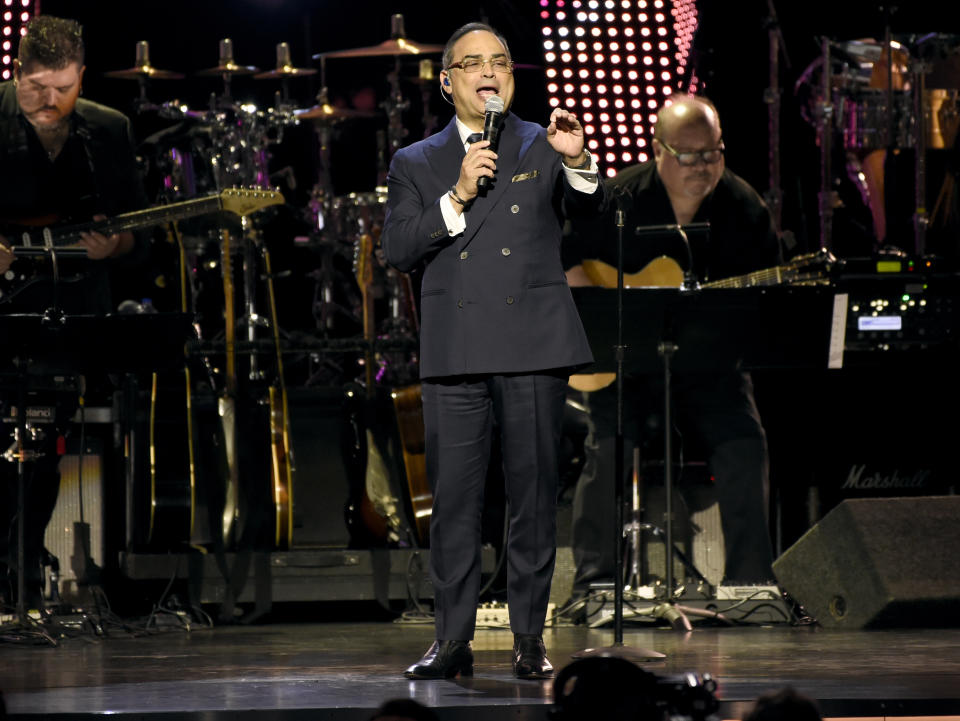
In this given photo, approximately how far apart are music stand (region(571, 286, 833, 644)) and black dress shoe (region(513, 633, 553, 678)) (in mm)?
1621

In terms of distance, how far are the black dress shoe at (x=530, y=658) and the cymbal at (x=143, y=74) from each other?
6125 millimetres

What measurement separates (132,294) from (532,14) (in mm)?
3109

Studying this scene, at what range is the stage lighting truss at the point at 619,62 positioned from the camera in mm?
9523

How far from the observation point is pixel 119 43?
1032 cm

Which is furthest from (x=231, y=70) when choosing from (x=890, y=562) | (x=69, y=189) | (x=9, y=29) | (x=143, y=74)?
(x=890, y=562)

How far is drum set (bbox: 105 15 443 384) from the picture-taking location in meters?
9.25

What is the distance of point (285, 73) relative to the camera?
981 centimetres

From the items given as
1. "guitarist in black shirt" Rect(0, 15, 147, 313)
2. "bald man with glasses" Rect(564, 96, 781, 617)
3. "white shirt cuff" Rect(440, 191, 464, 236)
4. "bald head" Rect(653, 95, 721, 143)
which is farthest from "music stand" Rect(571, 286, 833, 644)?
"guitarist in black shirt" Rect(0, 15, 147, 313)

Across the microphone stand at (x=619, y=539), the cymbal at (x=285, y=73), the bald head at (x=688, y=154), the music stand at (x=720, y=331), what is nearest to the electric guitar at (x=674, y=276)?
the music stand at (x=720, y=331)

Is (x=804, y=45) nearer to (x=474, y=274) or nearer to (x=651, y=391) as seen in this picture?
(x=651, y=391)

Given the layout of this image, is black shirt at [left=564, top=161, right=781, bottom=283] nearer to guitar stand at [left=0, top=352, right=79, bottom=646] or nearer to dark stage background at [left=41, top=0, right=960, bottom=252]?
dark stage background at [left=41, top=0, right=960, bottom=252]

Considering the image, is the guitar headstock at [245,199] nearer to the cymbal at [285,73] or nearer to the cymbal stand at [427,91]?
the cymbal at [285,73]

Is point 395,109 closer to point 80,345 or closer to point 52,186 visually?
→ point 52,186

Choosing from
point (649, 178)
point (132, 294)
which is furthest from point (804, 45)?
point (132, 294)
